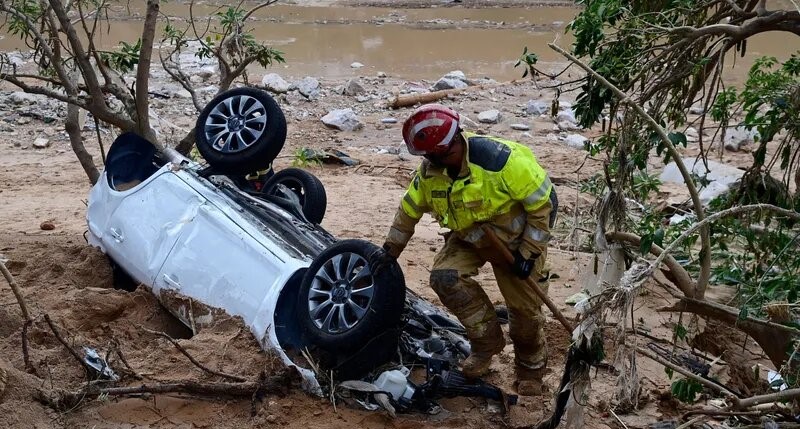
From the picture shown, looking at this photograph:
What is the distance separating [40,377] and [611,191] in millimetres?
3243

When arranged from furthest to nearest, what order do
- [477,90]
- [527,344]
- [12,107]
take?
[477,90], [12,107], [527,344]

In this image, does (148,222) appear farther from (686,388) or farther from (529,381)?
(686,388)

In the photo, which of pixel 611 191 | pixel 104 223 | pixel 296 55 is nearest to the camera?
pixel 611 191

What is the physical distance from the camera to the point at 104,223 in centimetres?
655

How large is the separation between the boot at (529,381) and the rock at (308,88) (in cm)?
1085

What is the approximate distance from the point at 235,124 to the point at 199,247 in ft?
3.74

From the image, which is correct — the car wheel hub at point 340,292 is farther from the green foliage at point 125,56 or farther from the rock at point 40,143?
the rock at point 40,143

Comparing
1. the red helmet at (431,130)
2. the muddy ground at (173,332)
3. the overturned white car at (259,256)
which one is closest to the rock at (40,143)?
the muddy ground at (173,332)

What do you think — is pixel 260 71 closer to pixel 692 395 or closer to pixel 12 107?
pixel 12 107

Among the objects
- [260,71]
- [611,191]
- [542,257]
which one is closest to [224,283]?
[542,257]

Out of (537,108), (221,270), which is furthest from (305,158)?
(221,270)

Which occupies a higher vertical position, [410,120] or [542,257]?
[410,120]

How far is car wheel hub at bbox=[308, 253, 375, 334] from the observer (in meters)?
5.14

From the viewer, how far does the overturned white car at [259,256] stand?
5121mm
